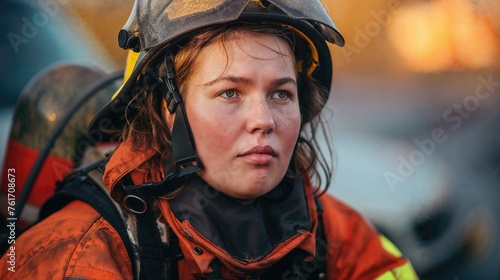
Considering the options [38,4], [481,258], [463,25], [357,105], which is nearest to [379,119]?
[357,105]

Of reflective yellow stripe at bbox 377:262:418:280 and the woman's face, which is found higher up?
the woman's face

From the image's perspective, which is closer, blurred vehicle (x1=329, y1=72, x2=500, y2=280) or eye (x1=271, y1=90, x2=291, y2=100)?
eye (x1=271, y1=90, x2=291, y2=100)

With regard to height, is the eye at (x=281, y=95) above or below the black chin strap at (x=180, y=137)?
above

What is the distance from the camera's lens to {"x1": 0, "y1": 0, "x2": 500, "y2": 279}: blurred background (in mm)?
4254

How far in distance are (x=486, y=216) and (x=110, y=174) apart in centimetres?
293

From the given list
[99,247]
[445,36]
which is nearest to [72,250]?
[99,247]

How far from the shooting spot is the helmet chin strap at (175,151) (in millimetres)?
2234

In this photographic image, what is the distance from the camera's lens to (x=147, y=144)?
2.39m

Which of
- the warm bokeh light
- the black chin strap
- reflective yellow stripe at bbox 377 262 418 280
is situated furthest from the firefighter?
the warm bokeh light

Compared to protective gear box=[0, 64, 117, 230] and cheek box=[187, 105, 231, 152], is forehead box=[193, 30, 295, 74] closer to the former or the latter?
cheek box=[187, 105, 231, 152]

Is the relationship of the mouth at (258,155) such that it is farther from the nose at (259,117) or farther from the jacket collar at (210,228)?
the jacket collar at (210,228)

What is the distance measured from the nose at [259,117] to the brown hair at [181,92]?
0.82 ft

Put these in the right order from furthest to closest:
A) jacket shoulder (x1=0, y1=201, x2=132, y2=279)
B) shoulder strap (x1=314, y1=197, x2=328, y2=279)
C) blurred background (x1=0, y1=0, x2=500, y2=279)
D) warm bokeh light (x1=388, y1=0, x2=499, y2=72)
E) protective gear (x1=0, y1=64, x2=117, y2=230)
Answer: warm bokeh light (x1=388, y1=0, x2=499, y2=72) < blurred background (x1=0, y1=0, x2=500, y2=279) < protective gear (x1=0, y1=64, x2=117, y2=230) < shoulder strap (x1=314, y1=197, x2=328, y2=279) < jacket shoulder (x1=0, y1=201, x2=132, y2=279)

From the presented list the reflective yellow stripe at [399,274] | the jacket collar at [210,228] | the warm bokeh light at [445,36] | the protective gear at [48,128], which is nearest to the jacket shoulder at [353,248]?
the reflective yellow stripe at [399,274]
